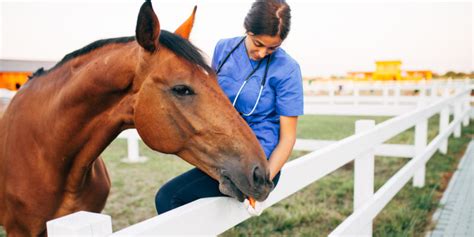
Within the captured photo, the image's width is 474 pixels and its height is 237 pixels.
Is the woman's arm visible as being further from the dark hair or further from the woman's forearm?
the dark hair

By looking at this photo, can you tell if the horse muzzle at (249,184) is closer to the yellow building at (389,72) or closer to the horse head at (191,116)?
the horse head at (191,116)

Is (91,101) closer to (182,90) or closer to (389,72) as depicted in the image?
(182,90)

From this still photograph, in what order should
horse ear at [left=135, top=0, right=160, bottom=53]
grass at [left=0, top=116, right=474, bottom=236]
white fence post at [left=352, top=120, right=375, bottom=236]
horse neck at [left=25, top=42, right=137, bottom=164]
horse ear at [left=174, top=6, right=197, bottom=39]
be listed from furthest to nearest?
grass at [left=0, top=116, right=474, bottom=236] → white fence post at [left=352, top=120, right=375, bottom=236] → horse ear at [left=174, top=6, right=197, bottom=39] → horse neck at [left=25, top=42, right=137, bottom=164] → horse ear at [left=135, top=0, right=160, bottom=53]

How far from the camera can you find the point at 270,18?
1.79 m

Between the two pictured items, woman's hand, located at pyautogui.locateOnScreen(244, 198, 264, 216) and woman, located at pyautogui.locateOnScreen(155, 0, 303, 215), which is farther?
woman, located at pyautogui.locateOnScreen(155, 0, 303, 215)

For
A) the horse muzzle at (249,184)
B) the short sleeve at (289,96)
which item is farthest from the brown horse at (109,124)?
the short sleeve at (289,96)

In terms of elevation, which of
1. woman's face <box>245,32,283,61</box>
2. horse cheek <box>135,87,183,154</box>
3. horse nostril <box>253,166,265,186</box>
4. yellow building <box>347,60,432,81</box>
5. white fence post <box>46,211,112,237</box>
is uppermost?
woman's face <box>245,32,283,61</box>

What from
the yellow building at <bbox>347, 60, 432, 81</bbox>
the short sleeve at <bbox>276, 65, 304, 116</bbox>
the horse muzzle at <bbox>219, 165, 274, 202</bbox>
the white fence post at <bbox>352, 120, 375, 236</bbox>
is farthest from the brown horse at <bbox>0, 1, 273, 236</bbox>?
the yellow building at <bbox>347, 60, 432, 81</bbox>

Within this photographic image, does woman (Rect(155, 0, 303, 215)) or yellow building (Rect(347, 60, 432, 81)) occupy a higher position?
woman (Rect(155, 0, 303, 215))

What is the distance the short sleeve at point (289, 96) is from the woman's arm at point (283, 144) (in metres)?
0.04

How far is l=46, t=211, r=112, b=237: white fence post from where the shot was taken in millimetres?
999

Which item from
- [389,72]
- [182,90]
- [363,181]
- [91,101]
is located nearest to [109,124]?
[91,101]

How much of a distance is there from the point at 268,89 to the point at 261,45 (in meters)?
0.22

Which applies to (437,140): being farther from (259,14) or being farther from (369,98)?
(369,98)
